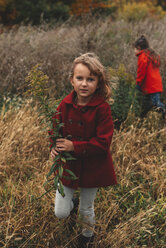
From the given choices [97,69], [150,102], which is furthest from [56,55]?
[97,69]

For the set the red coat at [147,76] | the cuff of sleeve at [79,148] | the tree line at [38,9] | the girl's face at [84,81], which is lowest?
the cuff of sleeve at [79,148]

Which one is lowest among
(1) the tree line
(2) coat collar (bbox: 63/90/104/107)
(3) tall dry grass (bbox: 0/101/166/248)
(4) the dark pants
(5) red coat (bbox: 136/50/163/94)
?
(3) tall dry grass (bbox: 0/101/166/248)

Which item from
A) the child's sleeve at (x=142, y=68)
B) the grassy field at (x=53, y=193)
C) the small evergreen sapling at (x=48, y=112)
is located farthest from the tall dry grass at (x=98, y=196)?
the child's sleeve at (x=142, y=68)

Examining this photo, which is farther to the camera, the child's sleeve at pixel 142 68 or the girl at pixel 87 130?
the child's sleeve at pixel 142 68

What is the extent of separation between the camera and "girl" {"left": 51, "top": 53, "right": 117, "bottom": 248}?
1.71 meters

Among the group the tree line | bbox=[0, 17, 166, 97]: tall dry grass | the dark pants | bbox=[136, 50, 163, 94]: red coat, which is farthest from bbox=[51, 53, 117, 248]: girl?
the tree line

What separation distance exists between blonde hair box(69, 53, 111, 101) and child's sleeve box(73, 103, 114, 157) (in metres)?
0.15

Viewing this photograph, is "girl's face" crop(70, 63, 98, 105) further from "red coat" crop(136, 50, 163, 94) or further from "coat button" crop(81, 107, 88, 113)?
"red coat" crop(136, 50, 163, 94)

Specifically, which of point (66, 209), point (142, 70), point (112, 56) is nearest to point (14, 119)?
point (66, 209)

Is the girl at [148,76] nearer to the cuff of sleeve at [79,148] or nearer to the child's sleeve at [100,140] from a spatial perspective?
the child's sleeve at [100,140]

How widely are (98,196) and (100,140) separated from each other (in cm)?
107

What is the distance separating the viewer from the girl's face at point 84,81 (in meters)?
1.72

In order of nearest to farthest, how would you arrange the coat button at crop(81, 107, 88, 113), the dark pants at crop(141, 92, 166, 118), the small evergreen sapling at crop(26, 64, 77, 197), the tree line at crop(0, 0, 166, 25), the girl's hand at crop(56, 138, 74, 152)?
the small evergreen sapling at crop(26, 64, 77, 197)
the girl's hand at crop(56, 138, 74, 152)
the coat button at crop(81, 107, 88, 113)
the dark pants at crop(141, 92, 166, 118)
the tree line at crop(0, 0, 166, 25)

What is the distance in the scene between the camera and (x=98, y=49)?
546cm
